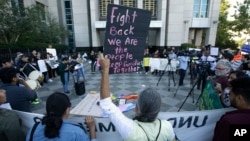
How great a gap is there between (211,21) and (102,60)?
27284mm

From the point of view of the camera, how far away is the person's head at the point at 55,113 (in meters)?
1.28

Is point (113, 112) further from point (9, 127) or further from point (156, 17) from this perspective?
point (156, 17)

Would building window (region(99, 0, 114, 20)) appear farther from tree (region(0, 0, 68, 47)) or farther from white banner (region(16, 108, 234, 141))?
white banner (region(16, 108, 234, 141))

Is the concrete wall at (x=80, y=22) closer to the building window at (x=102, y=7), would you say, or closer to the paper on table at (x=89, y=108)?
the building window at (x=102, y=7)

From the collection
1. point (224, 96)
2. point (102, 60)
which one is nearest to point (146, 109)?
point (102, 60)

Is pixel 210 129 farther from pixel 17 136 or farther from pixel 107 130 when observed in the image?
pixel 17 136

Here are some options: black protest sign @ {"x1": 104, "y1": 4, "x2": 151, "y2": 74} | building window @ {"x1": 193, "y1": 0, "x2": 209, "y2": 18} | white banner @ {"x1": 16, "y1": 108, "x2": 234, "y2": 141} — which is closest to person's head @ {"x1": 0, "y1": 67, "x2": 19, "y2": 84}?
white banner @ {"x1": 16, "y1": 108, "x2": 234, "y2": 141}

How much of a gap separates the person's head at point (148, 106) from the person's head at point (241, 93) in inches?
35.5

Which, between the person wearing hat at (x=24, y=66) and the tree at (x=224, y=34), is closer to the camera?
the person wearing hat at (x=24, y=66)

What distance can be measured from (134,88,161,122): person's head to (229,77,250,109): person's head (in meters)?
0.90

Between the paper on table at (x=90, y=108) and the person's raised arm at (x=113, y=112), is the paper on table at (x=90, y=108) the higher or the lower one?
the lower one

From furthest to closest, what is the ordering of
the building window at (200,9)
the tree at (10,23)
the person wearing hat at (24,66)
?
the building window at (200,9)
the tree at (10,23)
the person wearing hat at (24,66)

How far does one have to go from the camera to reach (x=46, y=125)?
1.29 meters

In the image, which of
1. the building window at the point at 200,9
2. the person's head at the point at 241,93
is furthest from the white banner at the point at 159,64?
the building window at the point at 200,9
